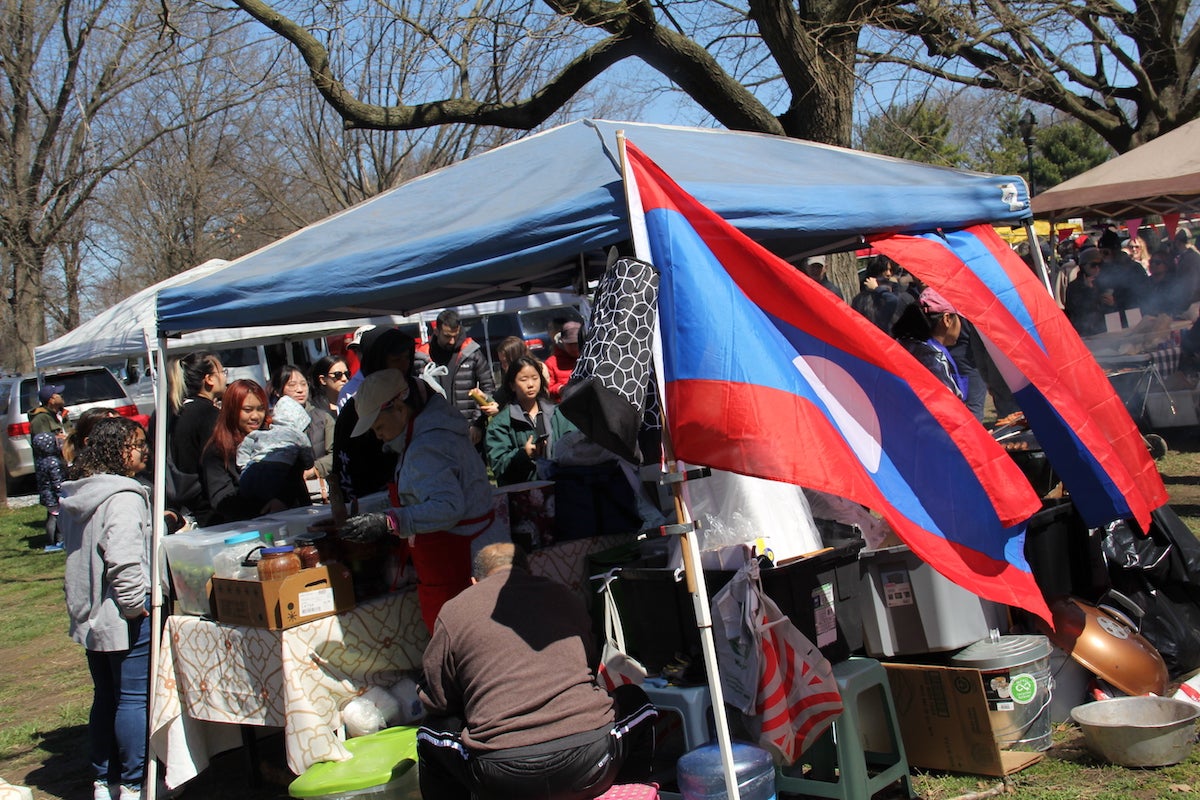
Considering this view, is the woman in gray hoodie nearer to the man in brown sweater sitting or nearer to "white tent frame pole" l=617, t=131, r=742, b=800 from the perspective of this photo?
the man in brown sweater sitting

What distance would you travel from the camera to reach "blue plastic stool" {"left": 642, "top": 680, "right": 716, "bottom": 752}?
4070 mm

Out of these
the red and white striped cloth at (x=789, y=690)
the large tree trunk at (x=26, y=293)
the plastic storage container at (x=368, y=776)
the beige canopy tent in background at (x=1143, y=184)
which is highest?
the large tree trunk at (x=26, y=293)

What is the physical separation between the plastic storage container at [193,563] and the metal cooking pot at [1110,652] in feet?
12.5

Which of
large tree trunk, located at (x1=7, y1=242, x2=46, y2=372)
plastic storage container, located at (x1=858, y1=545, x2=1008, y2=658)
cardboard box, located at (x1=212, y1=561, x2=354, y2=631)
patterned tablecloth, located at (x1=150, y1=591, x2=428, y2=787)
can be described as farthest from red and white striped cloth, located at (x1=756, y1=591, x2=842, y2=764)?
large tree trunk, located at (x1=7, y1=242, x2=46, y2=372)

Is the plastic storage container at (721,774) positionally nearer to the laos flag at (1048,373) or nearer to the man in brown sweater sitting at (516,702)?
the man in brown sweater sitting at (516,702)

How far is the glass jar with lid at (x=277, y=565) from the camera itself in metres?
4.52

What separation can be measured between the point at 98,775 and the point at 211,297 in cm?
260

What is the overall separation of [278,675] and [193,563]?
34.7 inches

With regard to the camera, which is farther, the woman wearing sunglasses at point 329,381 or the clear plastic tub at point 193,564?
the woman wearing sunglasses at point 329,381

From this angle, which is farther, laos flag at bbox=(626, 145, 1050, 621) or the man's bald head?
the man's bald head

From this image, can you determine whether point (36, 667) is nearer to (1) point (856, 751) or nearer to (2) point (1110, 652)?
(1) point (856, 751)

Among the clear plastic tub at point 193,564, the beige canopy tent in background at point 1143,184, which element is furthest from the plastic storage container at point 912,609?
the beige canopy tent in background at point 1143,184

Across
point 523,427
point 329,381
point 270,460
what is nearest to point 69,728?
point 270,460

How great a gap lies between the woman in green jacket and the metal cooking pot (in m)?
2.82
